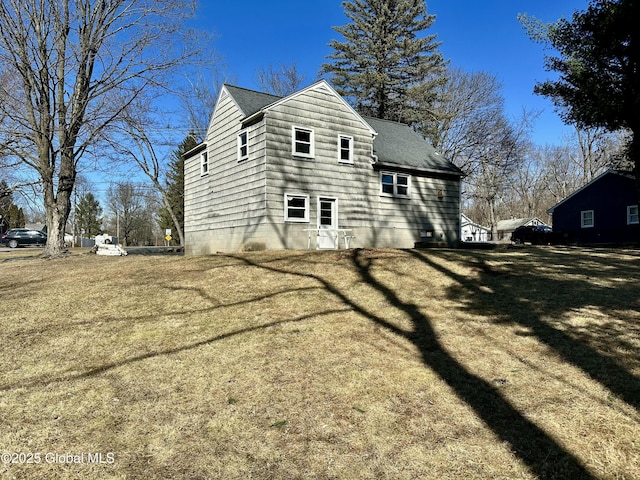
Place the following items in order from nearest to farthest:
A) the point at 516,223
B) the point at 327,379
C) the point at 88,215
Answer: the point at 327,379
the point at 516,223
the point at 88,215

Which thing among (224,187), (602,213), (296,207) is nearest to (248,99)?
(224,187)

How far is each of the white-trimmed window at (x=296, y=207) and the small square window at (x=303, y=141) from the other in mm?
1599

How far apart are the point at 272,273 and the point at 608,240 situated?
25258mm

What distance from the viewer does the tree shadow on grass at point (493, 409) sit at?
2922 mm

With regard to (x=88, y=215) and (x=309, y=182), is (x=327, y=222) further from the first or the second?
(x=88, y=215)

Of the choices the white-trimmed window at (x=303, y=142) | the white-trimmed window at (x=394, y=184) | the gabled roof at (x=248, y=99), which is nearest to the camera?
the white-trimmed window at (x=303, y=142)

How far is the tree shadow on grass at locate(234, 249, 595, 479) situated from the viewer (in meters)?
2.92

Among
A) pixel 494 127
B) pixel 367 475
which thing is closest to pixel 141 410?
pixel 367 475

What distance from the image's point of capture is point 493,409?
3.69 m

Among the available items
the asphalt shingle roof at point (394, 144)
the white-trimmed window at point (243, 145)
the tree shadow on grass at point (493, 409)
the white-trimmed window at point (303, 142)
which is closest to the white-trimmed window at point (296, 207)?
the white-trimmed window at point (303, 142)

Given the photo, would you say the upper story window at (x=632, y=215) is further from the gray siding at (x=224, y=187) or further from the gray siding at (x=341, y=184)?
the gray siding at (x=224, y=187)

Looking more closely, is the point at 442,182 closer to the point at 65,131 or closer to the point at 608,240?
the point at 608,240

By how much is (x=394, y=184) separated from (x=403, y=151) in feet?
8.14

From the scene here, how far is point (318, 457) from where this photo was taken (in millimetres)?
3080
